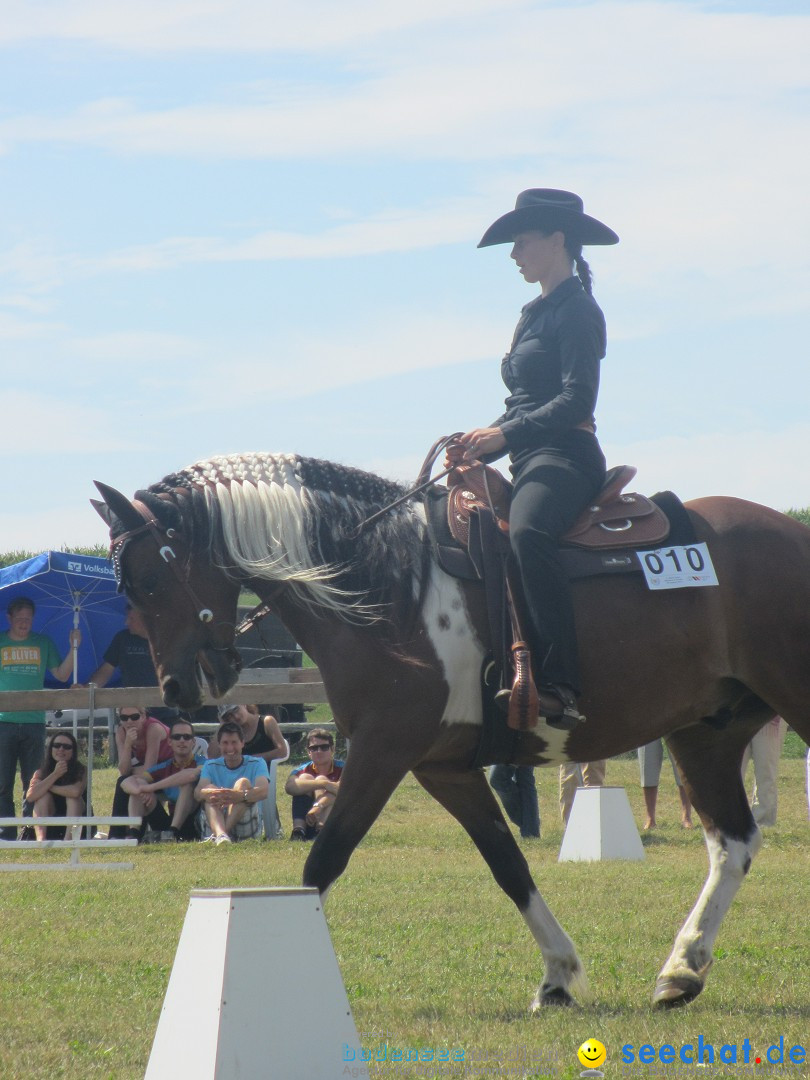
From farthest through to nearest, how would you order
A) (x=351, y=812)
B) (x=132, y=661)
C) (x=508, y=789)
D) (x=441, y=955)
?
1. (x=132, y=661)
2. (x=508, y=789)
3. (x=441, y=955)
4. (x=351, y=812)

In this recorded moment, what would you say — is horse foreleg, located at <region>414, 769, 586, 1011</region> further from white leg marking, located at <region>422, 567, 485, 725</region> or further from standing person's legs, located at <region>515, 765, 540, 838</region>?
standing person's legs, located at <region>515, 765, 540, 838</region>

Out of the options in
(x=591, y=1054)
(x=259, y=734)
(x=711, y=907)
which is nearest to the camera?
(x=591, y=1054)

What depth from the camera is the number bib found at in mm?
5719

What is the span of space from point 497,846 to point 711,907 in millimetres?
1004

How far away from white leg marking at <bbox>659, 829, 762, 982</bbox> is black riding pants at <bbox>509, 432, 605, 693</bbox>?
1254 millimetres

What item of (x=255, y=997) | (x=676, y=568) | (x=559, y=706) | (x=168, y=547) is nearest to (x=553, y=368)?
(x=676, y=568)

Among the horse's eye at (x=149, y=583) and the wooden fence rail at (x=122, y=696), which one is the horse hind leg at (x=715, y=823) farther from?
the wooden fence rail at (x=122, y=696)

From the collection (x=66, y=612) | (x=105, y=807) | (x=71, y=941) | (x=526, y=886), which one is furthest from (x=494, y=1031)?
(x=66, y=612)

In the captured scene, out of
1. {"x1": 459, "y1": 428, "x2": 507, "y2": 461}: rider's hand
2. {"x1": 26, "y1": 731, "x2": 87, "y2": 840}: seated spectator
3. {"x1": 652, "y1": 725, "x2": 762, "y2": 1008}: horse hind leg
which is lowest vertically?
{"x1": 26, "y1": 731, "x2": 87, "y2": 840}: seated spectator

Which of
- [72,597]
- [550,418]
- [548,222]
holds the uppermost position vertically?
[548,222]

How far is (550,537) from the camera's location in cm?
557

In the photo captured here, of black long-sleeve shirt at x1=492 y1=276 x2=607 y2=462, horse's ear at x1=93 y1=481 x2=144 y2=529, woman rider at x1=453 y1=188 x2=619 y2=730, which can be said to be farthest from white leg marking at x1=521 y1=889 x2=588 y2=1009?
horse's ear at x1=93 y1=481 x2=144 y2=529

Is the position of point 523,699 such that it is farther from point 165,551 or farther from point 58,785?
point 58,785

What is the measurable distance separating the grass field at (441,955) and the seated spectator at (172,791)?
0.70 meters
